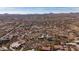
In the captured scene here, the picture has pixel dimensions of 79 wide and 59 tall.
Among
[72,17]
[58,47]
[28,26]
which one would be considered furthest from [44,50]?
[72,17]

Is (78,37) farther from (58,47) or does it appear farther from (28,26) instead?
(28,26)
